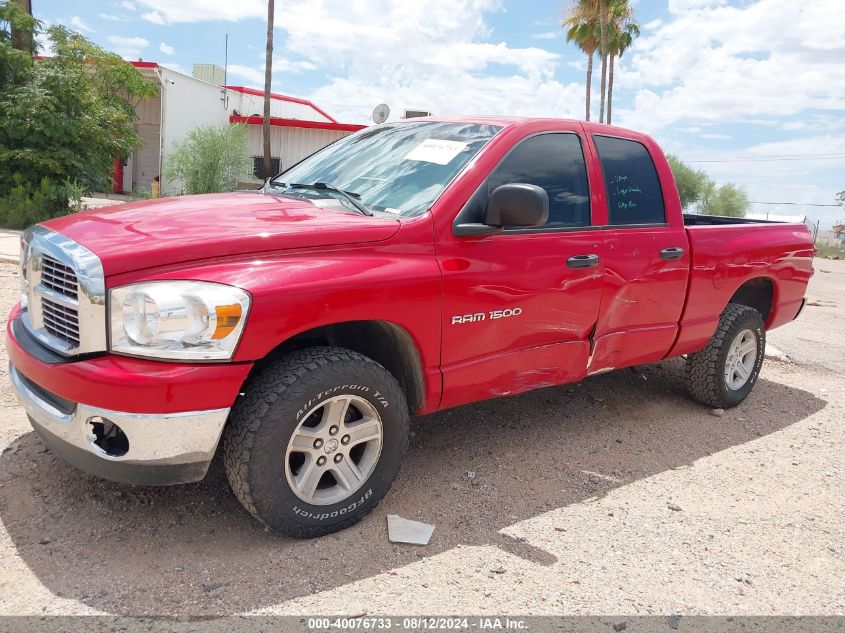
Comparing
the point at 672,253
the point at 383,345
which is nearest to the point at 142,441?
the point at 383,345

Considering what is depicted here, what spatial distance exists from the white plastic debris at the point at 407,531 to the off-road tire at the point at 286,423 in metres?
0.19

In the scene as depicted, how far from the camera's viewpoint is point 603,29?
97.7 ft

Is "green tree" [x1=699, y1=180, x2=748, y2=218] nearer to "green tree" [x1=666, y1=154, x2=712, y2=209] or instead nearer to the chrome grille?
"green tree" [x1=666, y1=154, x2=712, y2=209]

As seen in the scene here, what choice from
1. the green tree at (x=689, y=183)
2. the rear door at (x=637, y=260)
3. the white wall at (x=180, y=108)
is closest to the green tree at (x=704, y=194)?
the green tree at (x=689, y=183)

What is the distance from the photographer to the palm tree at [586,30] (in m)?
30.2

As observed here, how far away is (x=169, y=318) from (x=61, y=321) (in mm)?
539

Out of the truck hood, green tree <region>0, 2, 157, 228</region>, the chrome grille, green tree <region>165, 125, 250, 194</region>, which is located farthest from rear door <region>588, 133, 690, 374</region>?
green tree <region>165, 125, 250, 194</region>

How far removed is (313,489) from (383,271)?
3.25 feet

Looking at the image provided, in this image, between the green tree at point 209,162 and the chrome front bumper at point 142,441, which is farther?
the green tree at point 209,162

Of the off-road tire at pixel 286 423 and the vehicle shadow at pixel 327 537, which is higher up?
the off-road tire at pixel 286 423

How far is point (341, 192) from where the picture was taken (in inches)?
151

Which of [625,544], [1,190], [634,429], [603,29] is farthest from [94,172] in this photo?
[603,29]

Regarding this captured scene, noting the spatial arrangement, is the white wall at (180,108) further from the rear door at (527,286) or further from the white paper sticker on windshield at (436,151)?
the rear door at (527,286)

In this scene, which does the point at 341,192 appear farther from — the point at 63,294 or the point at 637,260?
the point at 637,260
